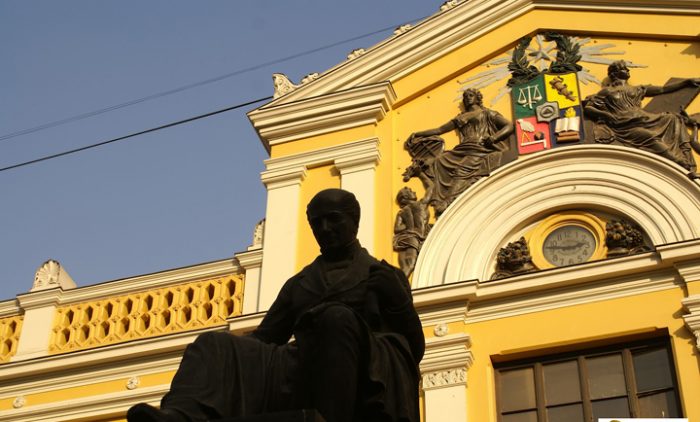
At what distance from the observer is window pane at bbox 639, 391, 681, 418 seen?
11992 millimetres

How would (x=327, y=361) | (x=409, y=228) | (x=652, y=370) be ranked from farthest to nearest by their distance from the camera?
1. (x=409, y=228)
2. (x=652, y=370)
3. (x=327, y=361)

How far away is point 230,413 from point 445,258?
27.1 feet

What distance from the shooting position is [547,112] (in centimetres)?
1446

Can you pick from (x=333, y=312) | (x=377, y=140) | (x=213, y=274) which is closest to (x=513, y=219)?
(x=377, y=140)

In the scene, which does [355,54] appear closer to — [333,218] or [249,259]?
[249,259]

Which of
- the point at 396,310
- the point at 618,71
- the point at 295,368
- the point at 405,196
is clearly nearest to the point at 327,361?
the point at 295,368

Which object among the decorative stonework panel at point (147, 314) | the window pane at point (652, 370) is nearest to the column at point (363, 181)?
the decorative stonework panel at point (147, 314)

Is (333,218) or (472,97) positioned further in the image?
(472,97)

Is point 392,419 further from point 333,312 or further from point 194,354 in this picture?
point 194,354

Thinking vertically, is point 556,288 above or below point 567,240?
below

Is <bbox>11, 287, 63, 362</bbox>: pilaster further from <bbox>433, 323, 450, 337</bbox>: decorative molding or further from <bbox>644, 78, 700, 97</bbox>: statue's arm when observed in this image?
<bbox>644, 78, 700, 97</bbox>: statue's arm

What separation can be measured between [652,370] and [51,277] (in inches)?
298

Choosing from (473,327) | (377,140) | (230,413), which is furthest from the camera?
(377,140)

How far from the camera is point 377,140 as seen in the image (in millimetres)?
15266
